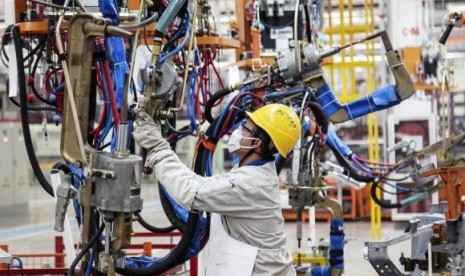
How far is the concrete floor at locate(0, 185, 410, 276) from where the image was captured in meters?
9.95

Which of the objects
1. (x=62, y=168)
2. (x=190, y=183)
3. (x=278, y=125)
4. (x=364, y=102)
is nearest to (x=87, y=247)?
(x=190, y=183)

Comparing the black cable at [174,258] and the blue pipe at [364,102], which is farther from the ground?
the blue pipe at [364,102]

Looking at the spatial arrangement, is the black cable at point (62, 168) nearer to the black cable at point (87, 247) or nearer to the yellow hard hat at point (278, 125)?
the black cable at point (87, 247)

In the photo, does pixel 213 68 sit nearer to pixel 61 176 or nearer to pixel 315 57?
pixel 315 57

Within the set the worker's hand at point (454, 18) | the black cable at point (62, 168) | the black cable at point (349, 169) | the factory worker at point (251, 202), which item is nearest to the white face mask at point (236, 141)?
the factory worker at point (251, 202)

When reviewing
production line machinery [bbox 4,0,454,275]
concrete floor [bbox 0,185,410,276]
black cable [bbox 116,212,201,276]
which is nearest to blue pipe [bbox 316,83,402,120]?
production line machinery [bbox 4,0,454,275]

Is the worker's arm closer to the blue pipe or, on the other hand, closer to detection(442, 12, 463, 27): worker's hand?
the blue pipe

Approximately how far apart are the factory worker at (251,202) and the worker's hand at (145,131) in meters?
0.26

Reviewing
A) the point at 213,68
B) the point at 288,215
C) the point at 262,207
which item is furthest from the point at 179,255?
the point at 288,215

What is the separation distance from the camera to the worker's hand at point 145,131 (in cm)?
342

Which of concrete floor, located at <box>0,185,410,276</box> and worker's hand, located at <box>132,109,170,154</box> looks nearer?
worker's hand, located at <box>132,109,170,154</box>

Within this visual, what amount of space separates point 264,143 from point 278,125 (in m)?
0.11

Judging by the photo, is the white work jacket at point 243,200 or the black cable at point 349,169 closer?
the white work jacket at point 243,200

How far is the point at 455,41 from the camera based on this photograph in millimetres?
19453
